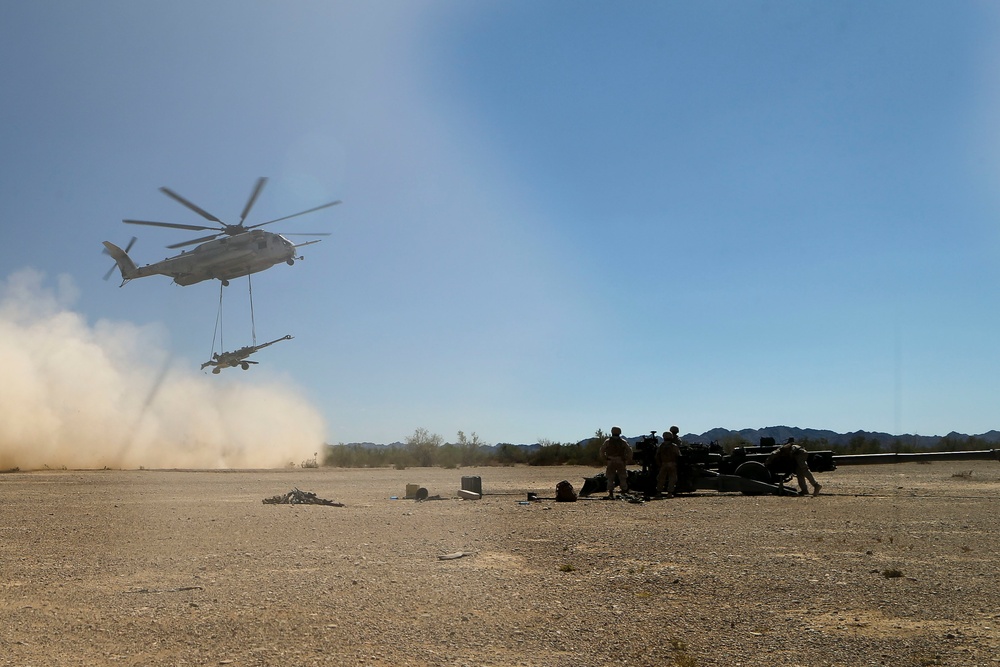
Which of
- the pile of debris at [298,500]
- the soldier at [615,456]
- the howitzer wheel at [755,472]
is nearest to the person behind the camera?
the pile of debris at [298,500]

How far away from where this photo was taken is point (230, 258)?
34688mm

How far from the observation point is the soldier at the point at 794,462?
21.5 metres

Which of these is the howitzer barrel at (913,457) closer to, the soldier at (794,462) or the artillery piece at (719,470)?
the artillery piece at (719,470)

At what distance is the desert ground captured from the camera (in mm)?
6977

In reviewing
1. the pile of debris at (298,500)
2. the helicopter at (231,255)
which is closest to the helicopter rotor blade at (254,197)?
the helicopter at (231,255)

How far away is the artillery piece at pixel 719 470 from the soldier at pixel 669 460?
0.48 m

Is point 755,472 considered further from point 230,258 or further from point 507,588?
point 230,258

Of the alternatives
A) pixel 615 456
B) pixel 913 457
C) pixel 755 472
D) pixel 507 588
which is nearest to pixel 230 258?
pixel 615 456

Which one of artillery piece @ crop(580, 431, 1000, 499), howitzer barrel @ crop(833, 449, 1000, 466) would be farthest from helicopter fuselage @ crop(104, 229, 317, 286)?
howitzer barrel @ crop(833, 449, 1000, 466)

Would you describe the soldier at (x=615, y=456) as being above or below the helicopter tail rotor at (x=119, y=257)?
below

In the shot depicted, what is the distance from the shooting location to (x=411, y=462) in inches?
2331

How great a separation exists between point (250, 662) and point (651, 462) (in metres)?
16.7

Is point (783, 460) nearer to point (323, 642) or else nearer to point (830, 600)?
point (830, 600)

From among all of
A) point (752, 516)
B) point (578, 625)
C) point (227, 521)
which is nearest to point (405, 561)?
point (578, 625)
